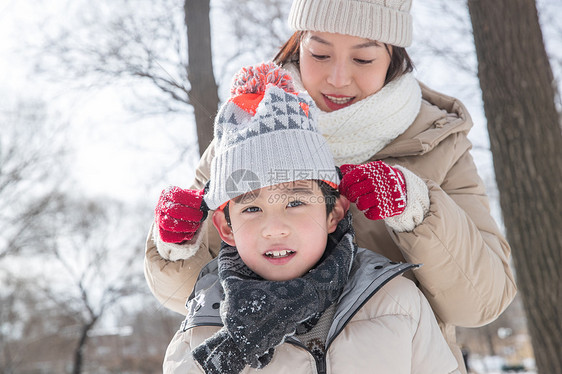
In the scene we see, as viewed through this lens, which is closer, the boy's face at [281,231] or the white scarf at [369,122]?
the boy's face at [281,231]

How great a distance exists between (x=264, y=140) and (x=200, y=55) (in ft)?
8.05

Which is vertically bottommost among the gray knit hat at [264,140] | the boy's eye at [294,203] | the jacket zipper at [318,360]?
the jacket zipper at [318,360]

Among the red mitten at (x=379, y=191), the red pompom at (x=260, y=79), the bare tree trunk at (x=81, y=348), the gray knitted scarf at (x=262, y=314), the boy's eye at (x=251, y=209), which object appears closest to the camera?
the gray knitted scarf at (x=262, y=314)

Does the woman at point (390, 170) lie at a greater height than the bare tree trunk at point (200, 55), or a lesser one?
lesser

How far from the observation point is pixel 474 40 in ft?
13.9

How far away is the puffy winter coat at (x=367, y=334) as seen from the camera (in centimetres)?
167

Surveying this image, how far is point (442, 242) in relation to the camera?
1871 millimetres

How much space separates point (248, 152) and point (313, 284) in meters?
0.50

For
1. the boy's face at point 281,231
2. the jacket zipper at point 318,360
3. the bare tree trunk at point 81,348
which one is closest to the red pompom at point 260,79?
the boy's face at point 281,231

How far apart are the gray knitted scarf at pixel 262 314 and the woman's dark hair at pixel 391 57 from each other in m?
1.02

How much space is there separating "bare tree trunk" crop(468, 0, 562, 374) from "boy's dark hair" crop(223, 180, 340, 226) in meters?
2.57

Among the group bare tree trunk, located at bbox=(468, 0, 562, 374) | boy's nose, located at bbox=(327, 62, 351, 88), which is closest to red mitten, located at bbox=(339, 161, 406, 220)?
boy's nose, located at bbox=(327, 62, 351, 88)

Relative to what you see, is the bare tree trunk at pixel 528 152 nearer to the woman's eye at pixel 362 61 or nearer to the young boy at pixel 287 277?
the woman's eye at pixel 362 61

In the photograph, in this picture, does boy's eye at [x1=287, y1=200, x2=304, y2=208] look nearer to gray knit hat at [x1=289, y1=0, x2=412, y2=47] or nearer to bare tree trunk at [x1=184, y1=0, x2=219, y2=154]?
gray knit hat at [x1=289, y1=0, x2=412, y2=47]
